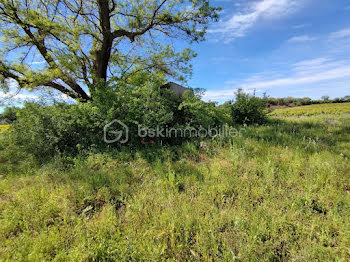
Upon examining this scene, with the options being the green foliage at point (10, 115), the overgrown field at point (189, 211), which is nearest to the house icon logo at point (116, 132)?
the overgrown field at point (189, 211)

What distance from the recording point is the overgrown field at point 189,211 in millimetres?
1479

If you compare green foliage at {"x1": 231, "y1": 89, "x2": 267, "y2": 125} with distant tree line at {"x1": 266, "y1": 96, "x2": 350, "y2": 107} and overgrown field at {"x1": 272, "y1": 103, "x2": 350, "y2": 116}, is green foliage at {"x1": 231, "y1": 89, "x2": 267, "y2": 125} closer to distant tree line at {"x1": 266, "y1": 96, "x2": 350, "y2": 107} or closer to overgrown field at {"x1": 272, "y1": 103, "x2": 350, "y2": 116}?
overgrown field at {"x1": 272, "y1": 103, "x2": 350, "y2": 116}

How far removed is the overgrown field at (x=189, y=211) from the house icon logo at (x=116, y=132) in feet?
4.35

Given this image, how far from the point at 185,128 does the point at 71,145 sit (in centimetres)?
377

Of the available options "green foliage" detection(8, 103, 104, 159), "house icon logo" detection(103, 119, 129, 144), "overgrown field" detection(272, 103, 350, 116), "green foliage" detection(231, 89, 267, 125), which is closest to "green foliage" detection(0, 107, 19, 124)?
"green foliage" detection(8, 103, 104, 159)

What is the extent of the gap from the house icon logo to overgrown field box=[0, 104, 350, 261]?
1326 mm

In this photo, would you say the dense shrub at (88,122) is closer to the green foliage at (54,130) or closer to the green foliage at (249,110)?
the green foliage at (54,130)

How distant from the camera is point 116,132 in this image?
4.47m

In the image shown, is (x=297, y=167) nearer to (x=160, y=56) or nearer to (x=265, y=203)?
(x=265, y=203)

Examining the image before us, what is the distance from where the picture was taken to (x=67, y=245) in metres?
1.64

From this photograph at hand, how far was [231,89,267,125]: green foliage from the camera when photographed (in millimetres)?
6824

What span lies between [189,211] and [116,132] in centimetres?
340

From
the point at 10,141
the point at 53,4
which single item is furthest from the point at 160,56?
the point at 10,141

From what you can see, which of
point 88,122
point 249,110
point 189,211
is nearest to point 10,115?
point 88,122
